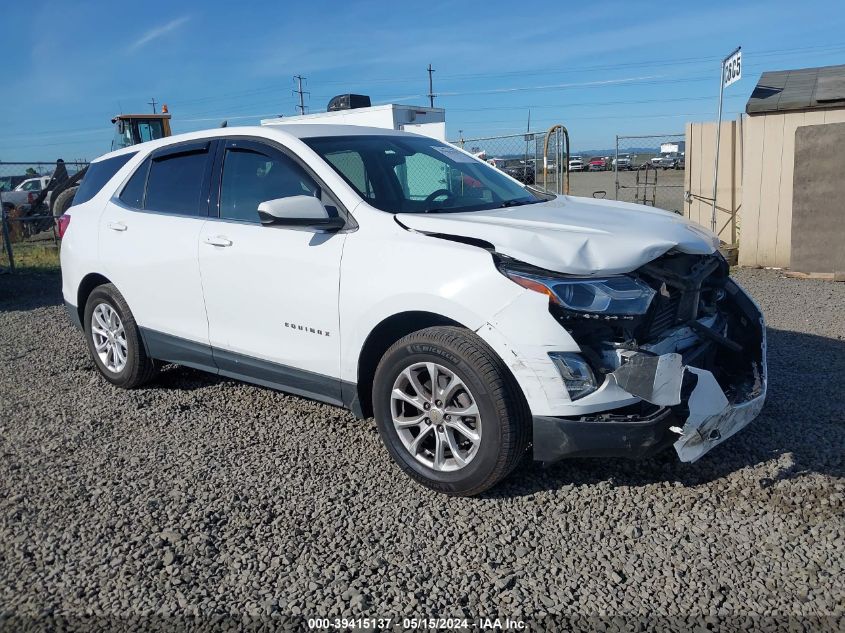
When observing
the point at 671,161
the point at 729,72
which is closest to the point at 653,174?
the point at 671,161

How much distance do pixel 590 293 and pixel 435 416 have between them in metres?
0.99

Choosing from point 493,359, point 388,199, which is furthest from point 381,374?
point 388,199

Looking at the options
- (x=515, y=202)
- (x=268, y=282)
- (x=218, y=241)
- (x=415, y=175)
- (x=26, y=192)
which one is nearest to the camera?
(x=268, y=282)

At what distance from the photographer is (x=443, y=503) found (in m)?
3.58

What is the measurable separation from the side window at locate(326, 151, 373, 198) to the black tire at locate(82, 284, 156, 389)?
2062 millimetres

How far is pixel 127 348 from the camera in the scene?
5.26 metres

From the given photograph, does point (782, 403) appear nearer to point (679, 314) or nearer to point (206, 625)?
point (679, 314)

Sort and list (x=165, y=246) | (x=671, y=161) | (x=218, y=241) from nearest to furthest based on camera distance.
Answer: (x=218, y=241)
(x=165, y=246)
(x=671, y=161)

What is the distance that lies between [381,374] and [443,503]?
726 mm

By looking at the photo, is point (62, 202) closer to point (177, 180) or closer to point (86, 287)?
point (86, 287)

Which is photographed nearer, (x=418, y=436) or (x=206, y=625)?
(x=206, y=625)

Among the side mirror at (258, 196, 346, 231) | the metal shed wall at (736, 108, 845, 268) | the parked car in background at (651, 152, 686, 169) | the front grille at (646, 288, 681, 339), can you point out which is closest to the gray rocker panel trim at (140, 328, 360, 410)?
the side mirror at (258, 196, 346, 231)

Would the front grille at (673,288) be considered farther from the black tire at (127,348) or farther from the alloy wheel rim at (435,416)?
the black tire at (127,348)

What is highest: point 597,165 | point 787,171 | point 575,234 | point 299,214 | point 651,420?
point 299,214
